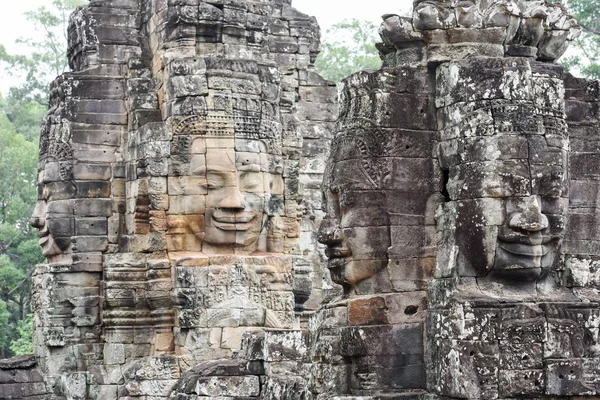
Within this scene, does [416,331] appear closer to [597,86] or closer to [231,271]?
[597,86]

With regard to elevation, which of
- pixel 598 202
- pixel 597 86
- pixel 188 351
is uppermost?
pixel 597 86

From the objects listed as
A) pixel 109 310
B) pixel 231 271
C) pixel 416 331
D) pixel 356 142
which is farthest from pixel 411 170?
pixel 109 310

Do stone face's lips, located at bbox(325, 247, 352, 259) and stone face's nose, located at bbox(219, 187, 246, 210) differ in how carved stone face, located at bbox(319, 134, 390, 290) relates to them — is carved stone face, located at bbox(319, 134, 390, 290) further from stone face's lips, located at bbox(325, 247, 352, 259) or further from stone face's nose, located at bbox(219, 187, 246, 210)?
stone face's nose, located at bbox(219, 187, 246, 210)

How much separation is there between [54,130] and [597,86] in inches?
458

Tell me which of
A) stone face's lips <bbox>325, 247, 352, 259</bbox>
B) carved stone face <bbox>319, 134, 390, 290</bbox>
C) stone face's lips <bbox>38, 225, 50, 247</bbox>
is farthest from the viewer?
stone face's lips <bbox>38, 225, 50, 247</bbox>

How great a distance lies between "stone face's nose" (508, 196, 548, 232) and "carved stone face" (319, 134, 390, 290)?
135cm

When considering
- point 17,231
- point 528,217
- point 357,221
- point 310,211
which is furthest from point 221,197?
point 17,231

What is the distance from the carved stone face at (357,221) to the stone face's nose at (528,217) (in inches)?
53.0

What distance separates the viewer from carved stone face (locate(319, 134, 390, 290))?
45.7 feet

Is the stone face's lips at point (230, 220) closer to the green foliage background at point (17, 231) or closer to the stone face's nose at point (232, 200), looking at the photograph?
the stone face's nose at point (232, 200)

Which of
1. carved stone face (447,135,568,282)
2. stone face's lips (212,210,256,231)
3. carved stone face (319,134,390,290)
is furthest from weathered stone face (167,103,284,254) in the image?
carved stone face (447,135,568,282)

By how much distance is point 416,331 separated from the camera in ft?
45.1

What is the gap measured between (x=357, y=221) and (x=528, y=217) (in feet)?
5.46

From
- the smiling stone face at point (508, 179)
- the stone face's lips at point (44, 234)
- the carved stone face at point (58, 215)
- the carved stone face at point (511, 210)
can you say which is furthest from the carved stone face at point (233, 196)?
the carved stone face at point (511, 210)
